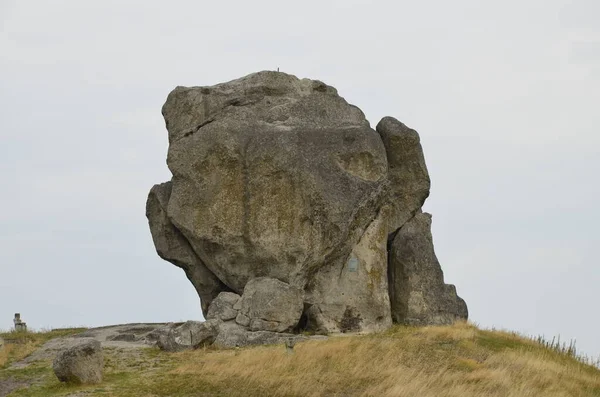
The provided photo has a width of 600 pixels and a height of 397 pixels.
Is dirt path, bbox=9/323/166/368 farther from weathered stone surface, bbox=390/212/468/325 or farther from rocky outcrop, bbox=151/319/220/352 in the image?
weathered stone surface, bbox=390/212/468/325

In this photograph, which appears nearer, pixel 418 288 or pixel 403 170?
pixel 418 288

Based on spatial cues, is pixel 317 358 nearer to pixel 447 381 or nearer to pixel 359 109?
pixel 447 381

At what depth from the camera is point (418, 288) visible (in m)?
32.2

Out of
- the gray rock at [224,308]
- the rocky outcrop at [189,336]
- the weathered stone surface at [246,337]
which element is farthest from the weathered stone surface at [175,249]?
the rocky outcrop at [189,336]

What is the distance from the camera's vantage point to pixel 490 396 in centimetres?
2112

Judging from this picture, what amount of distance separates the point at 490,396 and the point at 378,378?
2.78m

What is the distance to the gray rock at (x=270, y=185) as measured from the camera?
2972 centimetres

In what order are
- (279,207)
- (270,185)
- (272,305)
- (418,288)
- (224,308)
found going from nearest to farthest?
(272,305) → (224,308) → (279,207) → (270,185) → (418,288)

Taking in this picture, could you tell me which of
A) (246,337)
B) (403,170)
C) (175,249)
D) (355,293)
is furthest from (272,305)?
(403,170)

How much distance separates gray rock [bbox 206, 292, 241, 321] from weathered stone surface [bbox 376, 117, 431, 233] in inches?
296

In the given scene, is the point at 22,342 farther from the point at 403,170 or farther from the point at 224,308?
the point at 403,170

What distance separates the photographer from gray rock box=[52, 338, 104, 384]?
21.5 metres

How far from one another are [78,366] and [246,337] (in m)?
6.88

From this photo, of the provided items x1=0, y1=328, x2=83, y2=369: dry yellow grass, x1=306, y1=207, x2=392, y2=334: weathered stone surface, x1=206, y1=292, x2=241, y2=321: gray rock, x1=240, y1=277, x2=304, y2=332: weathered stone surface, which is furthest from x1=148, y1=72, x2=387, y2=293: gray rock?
x1=0, y1=328, x2=83, y2=369: dry yellow grass
